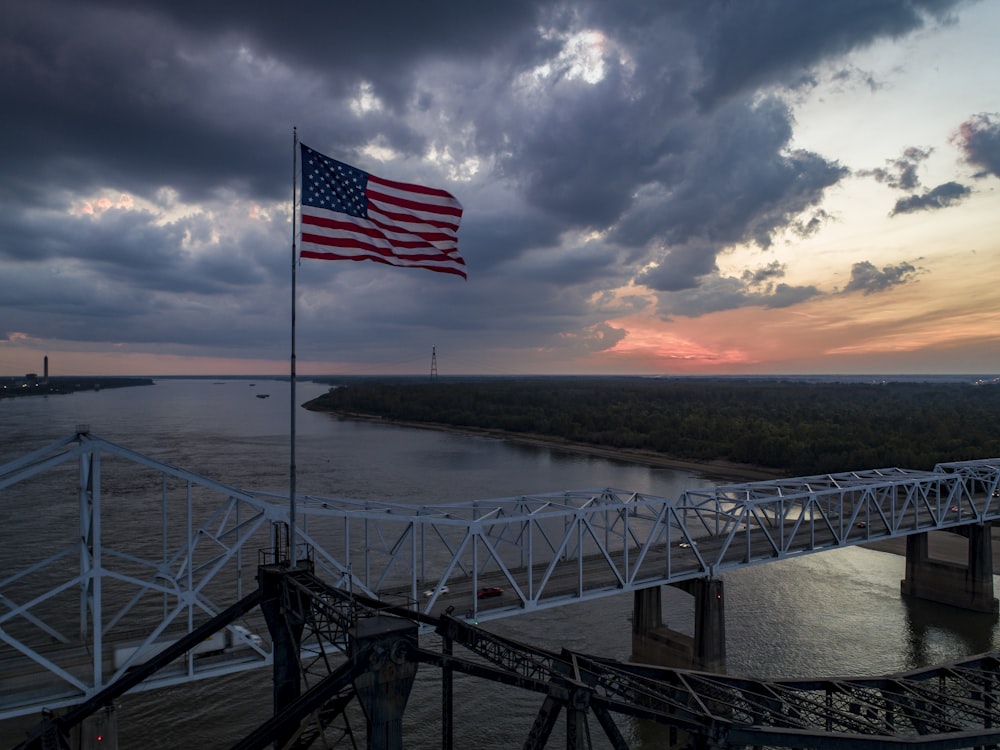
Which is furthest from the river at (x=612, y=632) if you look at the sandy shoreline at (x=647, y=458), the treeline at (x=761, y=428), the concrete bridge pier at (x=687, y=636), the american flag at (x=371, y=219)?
the american flag at (x=371, y=219)

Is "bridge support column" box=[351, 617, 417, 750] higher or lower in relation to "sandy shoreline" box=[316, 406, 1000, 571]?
higher

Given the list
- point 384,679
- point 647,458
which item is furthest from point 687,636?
point 647,458

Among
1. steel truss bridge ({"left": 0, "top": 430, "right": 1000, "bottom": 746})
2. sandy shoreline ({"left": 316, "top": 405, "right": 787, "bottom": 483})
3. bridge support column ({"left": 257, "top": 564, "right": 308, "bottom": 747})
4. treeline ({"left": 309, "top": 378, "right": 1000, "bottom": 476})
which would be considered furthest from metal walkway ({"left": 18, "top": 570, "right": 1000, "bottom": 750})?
sandy shoreline ({"left": 316, "top": 405, "right": 787, "bottom": 483})

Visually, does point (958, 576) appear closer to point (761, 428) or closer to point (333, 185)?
point (333, 185)

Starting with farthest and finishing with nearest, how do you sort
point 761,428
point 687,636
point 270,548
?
point 761,428
point 687,636
point 270,548

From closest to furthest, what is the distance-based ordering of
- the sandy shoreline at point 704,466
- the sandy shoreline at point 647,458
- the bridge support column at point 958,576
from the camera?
the bridge support column at point 958,576, the sandy shoreline at point 704,466, the sandy shoreline at point 647,458

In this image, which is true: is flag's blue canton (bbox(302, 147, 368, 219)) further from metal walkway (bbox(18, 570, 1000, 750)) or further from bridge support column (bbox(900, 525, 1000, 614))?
bridge support column (bbox(900, 525, 1000, 614))

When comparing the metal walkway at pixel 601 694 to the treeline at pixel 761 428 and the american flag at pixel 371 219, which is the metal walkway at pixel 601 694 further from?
the treeline at pixel 761 428
